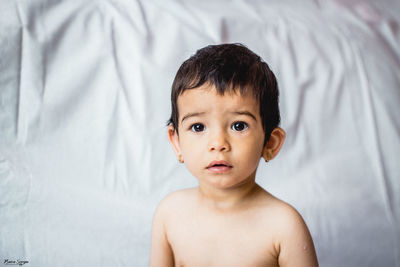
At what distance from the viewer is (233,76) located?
31.6 inches

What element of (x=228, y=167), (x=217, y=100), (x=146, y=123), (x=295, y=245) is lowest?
(x=295, y=245)

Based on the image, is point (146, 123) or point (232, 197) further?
point (146, 123)

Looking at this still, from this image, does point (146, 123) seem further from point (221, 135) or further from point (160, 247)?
point (221, 135)

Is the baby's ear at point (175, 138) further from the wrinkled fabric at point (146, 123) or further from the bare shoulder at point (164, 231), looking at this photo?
the wrinkled fabric at point (146, 123)

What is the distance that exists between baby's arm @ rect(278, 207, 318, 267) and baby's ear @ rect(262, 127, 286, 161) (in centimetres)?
12

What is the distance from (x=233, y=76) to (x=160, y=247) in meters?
0.40

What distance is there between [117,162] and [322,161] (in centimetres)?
64

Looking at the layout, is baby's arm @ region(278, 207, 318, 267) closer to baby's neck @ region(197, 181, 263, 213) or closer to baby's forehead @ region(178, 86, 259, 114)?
→ baby's neck @ region(197, 181, 263, 213)

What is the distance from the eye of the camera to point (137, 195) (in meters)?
1.36

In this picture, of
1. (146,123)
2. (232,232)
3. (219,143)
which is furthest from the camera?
(146,123)

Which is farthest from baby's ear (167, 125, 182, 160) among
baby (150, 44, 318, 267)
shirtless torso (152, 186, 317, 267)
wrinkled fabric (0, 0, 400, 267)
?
wrinkled fabric (0, 0, 400, 267)

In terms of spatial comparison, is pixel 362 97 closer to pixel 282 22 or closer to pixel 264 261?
pixel 282 22

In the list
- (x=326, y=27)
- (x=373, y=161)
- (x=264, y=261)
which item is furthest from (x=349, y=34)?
(x=264, y=261)

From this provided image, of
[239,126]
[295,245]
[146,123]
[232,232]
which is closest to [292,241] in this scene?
[295,245]
